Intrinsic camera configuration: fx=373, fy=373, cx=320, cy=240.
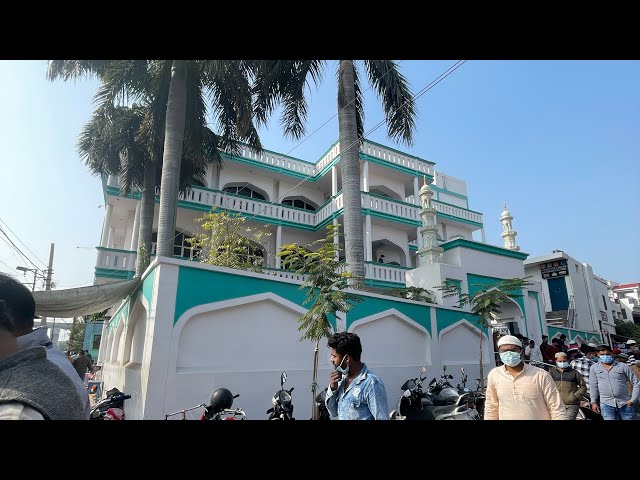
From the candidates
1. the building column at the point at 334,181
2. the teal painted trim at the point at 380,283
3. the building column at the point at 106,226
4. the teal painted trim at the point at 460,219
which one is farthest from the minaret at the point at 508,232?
the building column at the point at 106,226

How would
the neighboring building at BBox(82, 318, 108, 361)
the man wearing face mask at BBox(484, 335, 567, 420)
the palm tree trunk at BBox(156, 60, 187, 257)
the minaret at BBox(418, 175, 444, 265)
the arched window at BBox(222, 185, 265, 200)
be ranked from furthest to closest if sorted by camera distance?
1. the neighboring building at BBox(82, 318, 108, 361)
2. the arched window at BBox(222, 185, 265, 200)
3. the minaret at BBox(418, 175, 444, 265)
4. the palm tree trunk at BBox(156, 60, 187, 257)
5. the man wearing face mask at BBox(484, 335, 567, 420)

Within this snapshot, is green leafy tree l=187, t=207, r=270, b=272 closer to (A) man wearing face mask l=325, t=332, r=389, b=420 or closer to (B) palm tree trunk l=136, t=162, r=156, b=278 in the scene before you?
(B) palm tree trunk l=136, t=162, r=156, b=278

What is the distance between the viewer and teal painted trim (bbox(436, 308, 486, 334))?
8.89 meters

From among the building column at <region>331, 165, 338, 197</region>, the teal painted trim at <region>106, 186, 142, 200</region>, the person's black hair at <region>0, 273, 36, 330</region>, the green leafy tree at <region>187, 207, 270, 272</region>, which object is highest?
the building column at <region>331, 165, 338, 197</region>

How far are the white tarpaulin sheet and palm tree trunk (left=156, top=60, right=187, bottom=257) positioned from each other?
3.94 ft

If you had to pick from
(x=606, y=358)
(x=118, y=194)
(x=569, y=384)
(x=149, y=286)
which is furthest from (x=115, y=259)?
(x=606, y=358)

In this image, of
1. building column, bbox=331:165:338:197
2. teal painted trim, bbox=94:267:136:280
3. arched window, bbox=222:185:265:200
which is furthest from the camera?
arched window, bbox=222:185:265:200

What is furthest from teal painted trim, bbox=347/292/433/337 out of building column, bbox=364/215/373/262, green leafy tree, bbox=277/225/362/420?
building column, bbox=364/215/373/262

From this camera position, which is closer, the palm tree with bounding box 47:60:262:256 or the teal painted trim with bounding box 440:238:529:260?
the palm tree with bounding box 47:60:262:256

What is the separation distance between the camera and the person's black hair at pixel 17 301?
1.44 metres

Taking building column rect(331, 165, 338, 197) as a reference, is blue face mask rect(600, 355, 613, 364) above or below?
below
